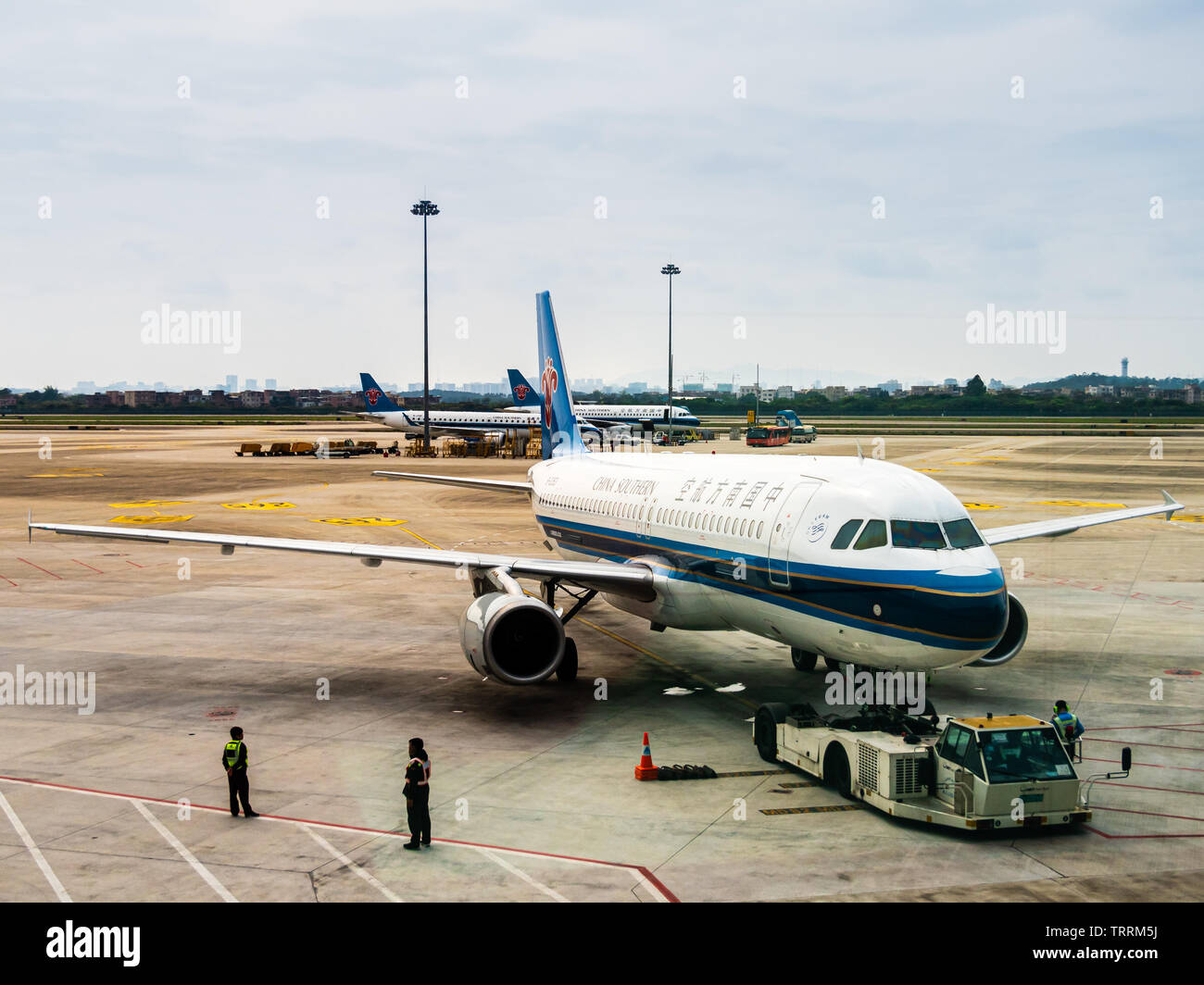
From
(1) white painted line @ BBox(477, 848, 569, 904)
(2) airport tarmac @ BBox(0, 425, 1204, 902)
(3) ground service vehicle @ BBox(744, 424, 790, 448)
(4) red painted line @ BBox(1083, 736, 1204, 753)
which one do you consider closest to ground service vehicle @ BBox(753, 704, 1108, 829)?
(2) airport tarmac @ BBox(0, 425, 1204, 902)

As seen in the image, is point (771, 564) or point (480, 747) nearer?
point (771, 564)

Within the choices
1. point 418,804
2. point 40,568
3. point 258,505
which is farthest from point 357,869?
point 258,505

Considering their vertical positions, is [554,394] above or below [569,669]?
above

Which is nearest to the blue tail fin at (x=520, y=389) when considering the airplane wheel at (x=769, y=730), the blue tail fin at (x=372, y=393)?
the blue tail fin at (x=372, y=393)

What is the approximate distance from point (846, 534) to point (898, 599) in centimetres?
176

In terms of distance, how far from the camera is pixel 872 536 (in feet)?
61.0

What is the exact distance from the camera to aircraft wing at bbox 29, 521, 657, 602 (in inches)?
954

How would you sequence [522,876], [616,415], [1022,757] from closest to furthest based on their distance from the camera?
1. [522,876]
2. [1022,757]
3. [616,415]

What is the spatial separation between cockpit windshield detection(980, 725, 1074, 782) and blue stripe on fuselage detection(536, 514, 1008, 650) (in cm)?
169

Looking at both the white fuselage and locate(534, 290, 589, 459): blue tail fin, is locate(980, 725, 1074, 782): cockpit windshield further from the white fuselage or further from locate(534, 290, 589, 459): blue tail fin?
locate(534, 290, 589, 459): blue tail fin

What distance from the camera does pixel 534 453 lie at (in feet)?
361

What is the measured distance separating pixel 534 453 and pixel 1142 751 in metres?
91.8

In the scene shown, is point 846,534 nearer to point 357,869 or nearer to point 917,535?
point 917,535

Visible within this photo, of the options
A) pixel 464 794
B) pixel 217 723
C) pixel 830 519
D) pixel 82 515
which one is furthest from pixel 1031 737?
pixel 82 515
